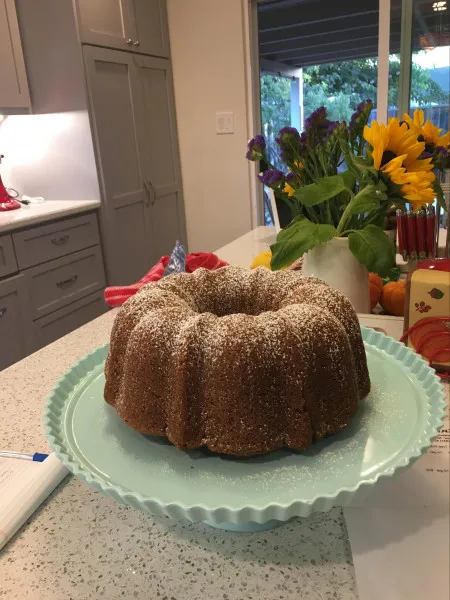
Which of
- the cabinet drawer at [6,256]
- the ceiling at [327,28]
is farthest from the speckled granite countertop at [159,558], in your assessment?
the ceiling at [327,28]

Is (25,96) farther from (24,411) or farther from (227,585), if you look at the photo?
(227,585)

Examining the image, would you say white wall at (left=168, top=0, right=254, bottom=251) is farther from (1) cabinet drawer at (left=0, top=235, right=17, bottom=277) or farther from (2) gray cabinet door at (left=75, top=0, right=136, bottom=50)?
(1) cabinet drawer at (left=0, top=235, right=17, bottom=277)

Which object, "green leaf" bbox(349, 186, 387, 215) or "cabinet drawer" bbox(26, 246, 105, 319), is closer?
"green leaf" bbox(349, 186, 387, 215)

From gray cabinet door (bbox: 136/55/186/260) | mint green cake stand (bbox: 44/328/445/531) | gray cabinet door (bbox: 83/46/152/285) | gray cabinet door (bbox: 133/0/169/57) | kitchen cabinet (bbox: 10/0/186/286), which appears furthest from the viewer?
gray cabinet door (bbox: 136/55/186/260)

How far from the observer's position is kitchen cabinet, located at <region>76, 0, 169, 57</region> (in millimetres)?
2475

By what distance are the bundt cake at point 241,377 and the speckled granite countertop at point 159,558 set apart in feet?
0.31

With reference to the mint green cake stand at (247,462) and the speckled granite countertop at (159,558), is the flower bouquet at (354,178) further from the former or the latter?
the speckled granite countertop at (159,558)

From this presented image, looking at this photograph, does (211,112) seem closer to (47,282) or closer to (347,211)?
(47,282)

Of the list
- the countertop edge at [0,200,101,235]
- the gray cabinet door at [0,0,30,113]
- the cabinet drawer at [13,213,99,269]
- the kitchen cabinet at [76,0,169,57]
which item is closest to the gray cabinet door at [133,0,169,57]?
the kitchen cabinet at [76,0,169,57]

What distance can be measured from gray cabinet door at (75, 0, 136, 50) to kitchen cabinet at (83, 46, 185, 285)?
6 centimetres

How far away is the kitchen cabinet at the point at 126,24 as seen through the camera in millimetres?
2475

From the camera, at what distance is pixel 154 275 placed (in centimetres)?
112

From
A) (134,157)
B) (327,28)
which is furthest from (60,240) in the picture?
(327,28)

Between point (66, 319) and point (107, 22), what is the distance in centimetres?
158
